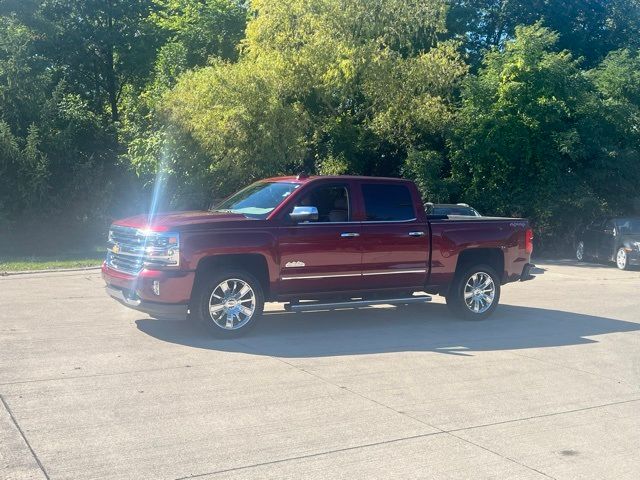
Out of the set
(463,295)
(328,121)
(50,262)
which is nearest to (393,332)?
(463,295)

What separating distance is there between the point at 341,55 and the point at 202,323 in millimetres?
15351

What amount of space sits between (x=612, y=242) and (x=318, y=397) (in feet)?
54.1

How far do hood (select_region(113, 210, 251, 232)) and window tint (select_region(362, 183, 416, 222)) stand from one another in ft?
6.07

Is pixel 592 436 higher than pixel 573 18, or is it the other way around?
pixel 573 18

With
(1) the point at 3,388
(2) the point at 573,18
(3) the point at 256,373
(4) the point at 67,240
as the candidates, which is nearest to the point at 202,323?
(3) the point at 256,373

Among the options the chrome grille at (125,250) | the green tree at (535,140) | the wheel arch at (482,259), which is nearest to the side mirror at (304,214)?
the chrome grille at (125,250)

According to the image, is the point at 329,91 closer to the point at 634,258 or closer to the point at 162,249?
the point at 634,258

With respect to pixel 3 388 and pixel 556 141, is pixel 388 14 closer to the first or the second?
pixel 556 141

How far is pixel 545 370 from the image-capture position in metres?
8.24

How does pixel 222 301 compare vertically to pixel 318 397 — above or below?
above

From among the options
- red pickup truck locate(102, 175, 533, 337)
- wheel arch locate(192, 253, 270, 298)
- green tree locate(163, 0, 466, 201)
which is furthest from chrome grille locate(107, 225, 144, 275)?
green tree locate(163, 0, 466, 201)

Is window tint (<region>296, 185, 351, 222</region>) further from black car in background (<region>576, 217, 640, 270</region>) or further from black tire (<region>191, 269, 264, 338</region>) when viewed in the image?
black car in background (<region>576, 217, 640, 270</region>)

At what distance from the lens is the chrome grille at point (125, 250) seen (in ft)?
30.3

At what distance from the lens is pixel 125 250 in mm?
9555
